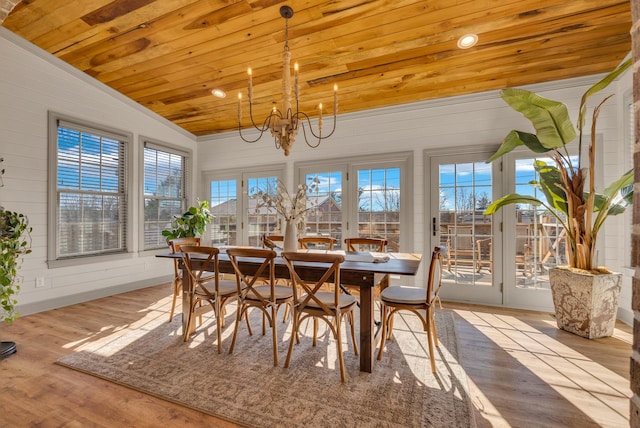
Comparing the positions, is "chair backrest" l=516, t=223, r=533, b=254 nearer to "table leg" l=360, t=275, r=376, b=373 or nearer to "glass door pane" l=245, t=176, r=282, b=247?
"table leg" l=360, t=275, r=376, b=373

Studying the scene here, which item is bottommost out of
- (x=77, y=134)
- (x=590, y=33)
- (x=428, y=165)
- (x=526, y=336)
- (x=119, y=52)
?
(x=526, y=336)

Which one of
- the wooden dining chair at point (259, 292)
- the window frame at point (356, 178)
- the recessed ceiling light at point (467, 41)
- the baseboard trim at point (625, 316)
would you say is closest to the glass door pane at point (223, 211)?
the window frame at point (356, 178)

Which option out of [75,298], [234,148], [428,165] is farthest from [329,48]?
[75,298]

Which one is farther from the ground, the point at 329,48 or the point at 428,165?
the point at 329,48

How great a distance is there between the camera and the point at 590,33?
9.71ft

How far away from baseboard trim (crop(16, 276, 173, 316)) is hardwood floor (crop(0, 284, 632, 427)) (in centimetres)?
25

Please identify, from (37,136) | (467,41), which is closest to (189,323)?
(37,136)

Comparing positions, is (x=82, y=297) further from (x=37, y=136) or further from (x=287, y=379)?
(x=287, y=379)

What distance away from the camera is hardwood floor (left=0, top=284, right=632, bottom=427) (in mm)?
1876

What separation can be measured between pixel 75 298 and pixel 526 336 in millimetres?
5436

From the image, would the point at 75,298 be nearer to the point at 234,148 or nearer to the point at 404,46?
the point at 234,148

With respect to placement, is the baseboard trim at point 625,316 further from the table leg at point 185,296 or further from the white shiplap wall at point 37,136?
the white shiplap wall at point 37,136

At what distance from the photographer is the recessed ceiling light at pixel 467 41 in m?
3.03

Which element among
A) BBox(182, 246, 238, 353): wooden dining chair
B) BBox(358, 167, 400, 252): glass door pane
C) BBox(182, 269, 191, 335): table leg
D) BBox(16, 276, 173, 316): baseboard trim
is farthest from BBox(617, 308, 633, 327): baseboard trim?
BBox(16, 276, 173, 316): baseboard trim
